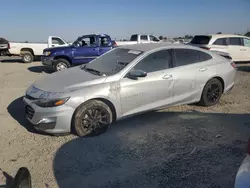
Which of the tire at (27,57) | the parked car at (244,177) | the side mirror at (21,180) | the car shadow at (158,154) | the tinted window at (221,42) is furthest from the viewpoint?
the tire at (27,57)

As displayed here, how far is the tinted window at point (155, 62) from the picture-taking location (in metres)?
4.91

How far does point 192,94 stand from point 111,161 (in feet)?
8.55

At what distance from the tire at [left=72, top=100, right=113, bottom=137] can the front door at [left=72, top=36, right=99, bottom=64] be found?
7932mm

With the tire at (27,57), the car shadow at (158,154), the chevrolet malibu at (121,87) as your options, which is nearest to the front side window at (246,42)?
the chevrolet malibu at (121,87)

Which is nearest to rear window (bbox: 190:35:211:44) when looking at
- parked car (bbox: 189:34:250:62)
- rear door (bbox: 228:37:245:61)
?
parked car (bbox: 189:34:250:62)

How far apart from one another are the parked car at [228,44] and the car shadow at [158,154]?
8.20 m

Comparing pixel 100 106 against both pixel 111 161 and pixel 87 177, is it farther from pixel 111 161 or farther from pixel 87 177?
pixel 87 177

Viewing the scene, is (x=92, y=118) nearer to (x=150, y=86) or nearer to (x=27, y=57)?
(x=150, y=86)

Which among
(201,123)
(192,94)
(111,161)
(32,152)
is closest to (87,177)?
(111,161)

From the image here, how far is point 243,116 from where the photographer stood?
215 inches

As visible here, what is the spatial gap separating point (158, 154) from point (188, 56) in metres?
2.52

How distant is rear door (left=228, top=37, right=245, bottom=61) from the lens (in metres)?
13.5

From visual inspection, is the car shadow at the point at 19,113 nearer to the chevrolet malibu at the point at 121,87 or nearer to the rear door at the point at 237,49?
the chevrolet malibu at the point at 121,87

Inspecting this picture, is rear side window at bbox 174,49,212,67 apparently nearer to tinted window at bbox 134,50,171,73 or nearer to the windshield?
tinted window at bbox 134,50,171,73
